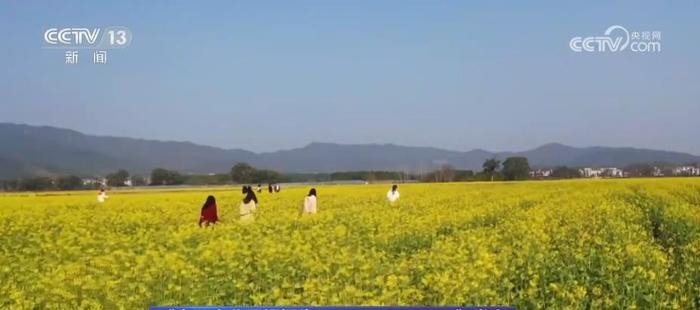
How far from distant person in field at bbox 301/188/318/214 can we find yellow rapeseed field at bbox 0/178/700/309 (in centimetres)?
4

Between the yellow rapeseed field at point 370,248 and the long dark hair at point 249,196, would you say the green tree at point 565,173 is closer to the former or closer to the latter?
the yellow rapeseed field at point 370,248

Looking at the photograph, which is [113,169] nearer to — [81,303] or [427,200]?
[81,303]

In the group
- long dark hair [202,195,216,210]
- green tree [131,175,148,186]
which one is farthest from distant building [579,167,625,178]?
green tree [131,175,148,186]

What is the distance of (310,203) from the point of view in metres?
4.58

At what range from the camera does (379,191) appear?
4504 mm

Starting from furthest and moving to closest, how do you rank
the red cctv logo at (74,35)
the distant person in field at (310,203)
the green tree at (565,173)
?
the distant person in field at (310,203), the green tree at (565,173), the red cctv logo at (74,35)

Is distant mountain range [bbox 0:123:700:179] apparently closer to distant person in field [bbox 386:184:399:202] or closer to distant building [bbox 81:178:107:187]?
distant building [bbox 81:178:107:187]

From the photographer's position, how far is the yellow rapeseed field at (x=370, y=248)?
3410mm

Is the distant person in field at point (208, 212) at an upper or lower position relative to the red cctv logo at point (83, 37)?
lower

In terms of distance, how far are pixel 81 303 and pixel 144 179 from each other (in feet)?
2.92

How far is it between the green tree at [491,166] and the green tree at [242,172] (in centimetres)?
117

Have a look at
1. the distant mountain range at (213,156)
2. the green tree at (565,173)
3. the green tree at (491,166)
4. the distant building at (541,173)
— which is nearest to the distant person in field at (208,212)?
the distant mountain range at (213,156)

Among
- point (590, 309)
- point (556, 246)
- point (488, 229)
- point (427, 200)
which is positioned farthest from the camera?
point (427, 200)

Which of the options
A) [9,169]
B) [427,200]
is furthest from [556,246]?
[9,169]
